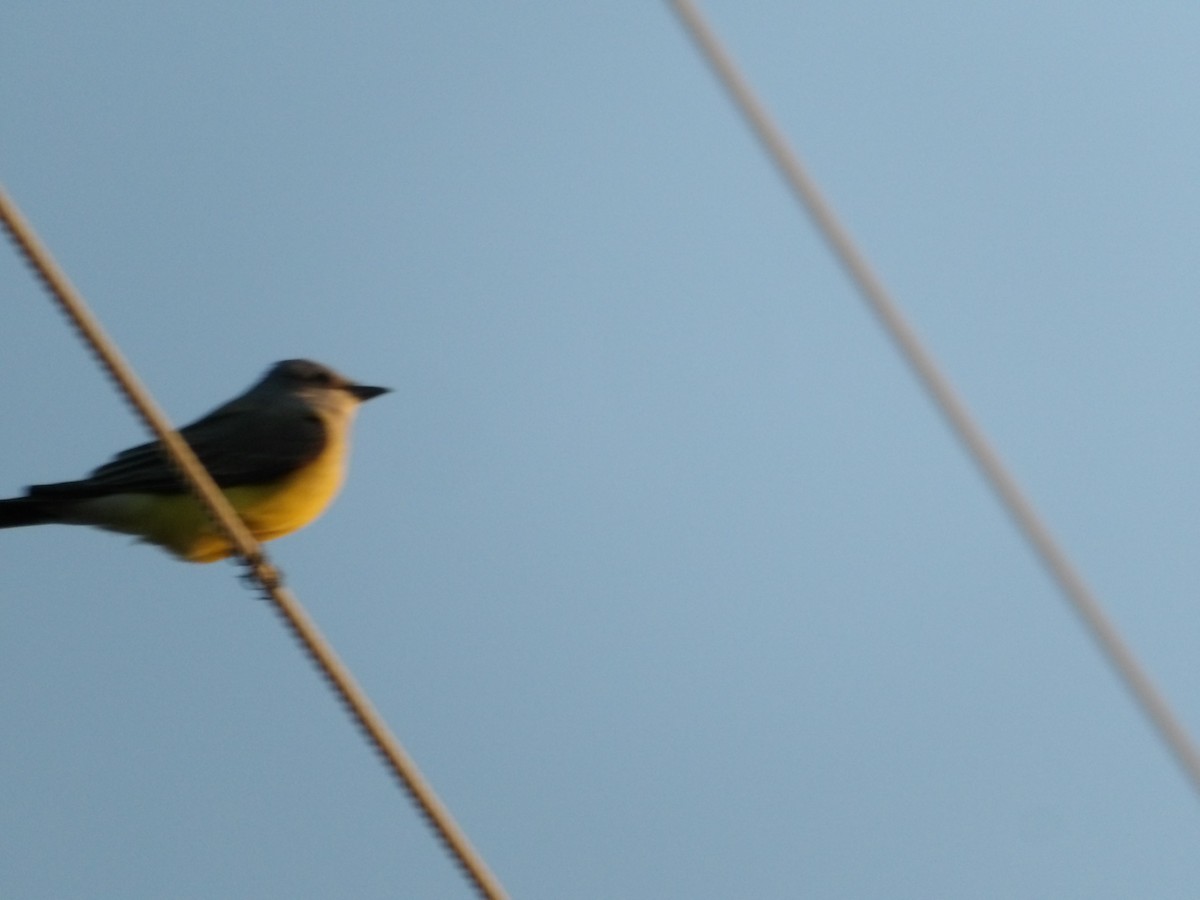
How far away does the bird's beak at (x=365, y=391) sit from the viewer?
8.77m

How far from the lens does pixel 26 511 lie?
23.1ft

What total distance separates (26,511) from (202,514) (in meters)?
0.65

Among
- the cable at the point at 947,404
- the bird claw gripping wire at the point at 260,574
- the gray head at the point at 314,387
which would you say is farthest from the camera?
the gray head at the point at 314,387

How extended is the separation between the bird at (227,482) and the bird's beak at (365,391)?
0.18 m

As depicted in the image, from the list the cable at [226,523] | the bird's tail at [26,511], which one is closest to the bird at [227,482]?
the bird's tail at [26,511]

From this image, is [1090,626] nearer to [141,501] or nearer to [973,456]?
[973,456]

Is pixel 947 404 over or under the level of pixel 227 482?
under

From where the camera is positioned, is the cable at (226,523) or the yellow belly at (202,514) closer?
the cable at (226,523)

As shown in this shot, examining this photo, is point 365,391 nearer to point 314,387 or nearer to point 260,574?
point 314,387

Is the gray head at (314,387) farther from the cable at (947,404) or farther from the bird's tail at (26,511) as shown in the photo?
the cable at (947,404)

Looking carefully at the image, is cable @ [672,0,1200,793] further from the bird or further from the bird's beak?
the bird's beak

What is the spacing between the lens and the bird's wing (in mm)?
7230

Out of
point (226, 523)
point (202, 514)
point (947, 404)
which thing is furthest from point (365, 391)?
point (947, 404)

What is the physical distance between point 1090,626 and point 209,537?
4.62m
